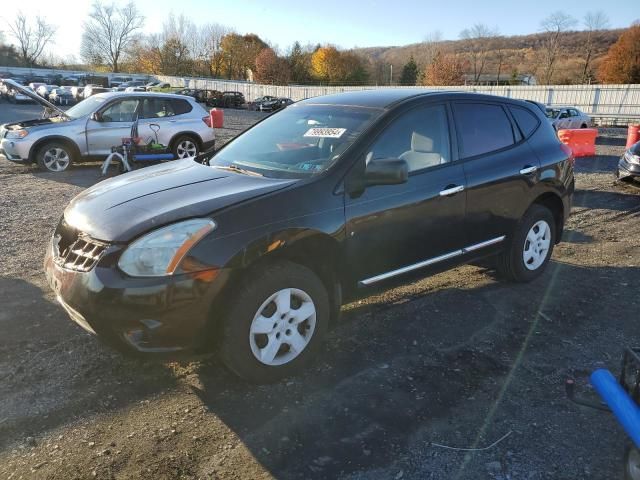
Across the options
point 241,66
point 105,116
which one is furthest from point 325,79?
point 105,116

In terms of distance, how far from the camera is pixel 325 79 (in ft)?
268

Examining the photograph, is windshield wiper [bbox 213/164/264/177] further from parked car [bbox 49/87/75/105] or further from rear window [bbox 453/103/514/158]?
parked car [bbox 49/87/75/105]

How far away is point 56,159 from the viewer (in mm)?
11031

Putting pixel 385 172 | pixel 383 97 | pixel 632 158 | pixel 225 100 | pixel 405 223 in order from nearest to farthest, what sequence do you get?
pixel 385 172, pixel 405 223, pixel 383 97, pixel 632 158, pixel 225 100

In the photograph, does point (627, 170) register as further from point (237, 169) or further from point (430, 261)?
point (237, 169)

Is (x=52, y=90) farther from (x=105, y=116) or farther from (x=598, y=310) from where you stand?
(x=598, y=310)

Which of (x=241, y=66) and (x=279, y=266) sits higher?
(x=241, y=66)

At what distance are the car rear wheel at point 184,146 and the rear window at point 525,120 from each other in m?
8.49

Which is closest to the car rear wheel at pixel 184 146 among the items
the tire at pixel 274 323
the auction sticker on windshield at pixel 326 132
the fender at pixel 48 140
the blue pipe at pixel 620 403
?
the fender at pixel 48 140

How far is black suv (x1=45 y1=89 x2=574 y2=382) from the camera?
2.80 metres

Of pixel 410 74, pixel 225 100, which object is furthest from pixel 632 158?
pixel 410 74

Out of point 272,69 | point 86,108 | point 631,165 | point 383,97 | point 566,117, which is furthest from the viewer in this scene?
point 272,69

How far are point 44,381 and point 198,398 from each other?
3.22 ft

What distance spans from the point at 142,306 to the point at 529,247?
12.0 feet
